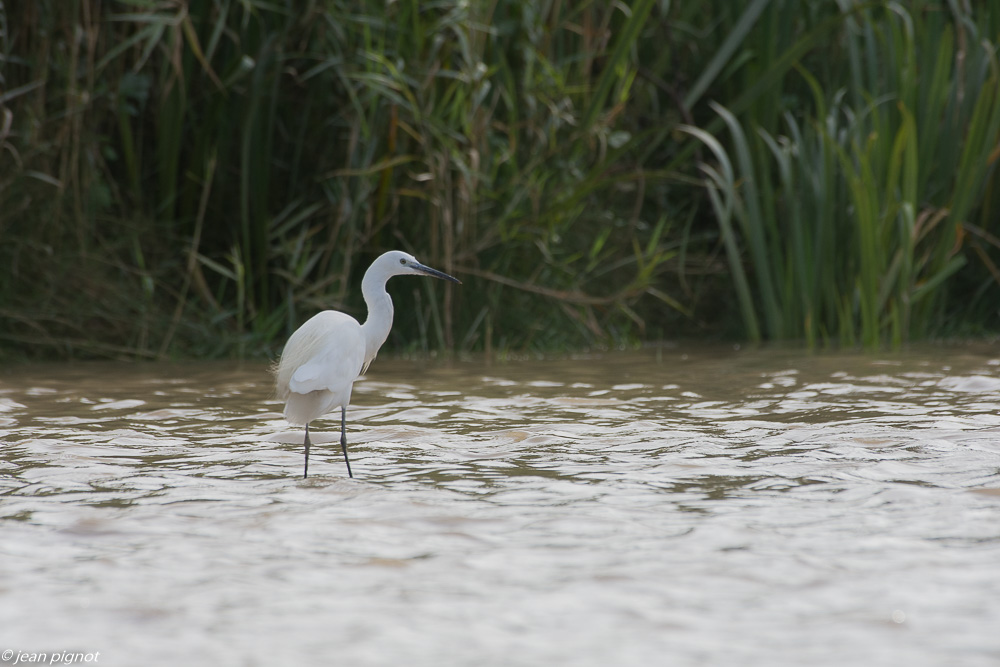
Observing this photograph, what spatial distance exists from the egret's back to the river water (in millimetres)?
167

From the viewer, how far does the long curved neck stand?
3793 mm

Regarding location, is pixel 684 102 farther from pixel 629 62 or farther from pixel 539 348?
pixel 539 348

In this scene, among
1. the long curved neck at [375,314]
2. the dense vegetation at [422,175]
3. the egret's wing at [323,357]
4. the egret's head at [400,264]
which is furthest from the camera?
the dense vegetation at [422,175]

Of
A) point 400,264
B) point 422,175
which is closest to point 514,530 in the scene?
point 400,264

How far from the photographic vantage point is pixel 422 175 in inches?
215

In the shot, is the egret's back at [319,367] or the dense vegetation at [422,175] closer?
the egret's back at [319,367]

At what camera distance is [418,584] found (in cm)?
202

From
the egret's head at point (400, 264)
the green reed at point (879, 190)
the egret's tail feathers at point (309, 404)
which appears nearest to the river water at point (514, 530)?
the egret's tail feathers at point (309, 404)

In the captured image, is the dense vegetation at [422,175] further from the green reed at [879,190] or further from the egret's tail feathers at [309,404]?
the egret's tail feathers at [309,404]

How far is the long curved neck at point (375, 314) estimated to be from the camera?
3.79m

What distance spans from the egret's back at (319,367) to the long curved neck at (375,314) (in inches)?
9.1

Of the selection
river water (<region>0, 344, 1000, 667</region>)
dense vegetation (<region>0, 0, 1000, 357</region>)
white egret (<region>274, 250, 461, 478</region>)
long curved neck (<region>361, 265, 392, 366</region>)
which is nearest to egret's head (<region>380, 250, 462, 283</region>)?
long curved neck (<region>361, 265, 392, 366</region>)

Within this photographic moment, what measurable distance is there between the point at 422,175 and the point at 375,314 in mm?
1769

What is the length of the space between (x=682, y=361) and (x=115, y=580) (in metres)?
3.90
